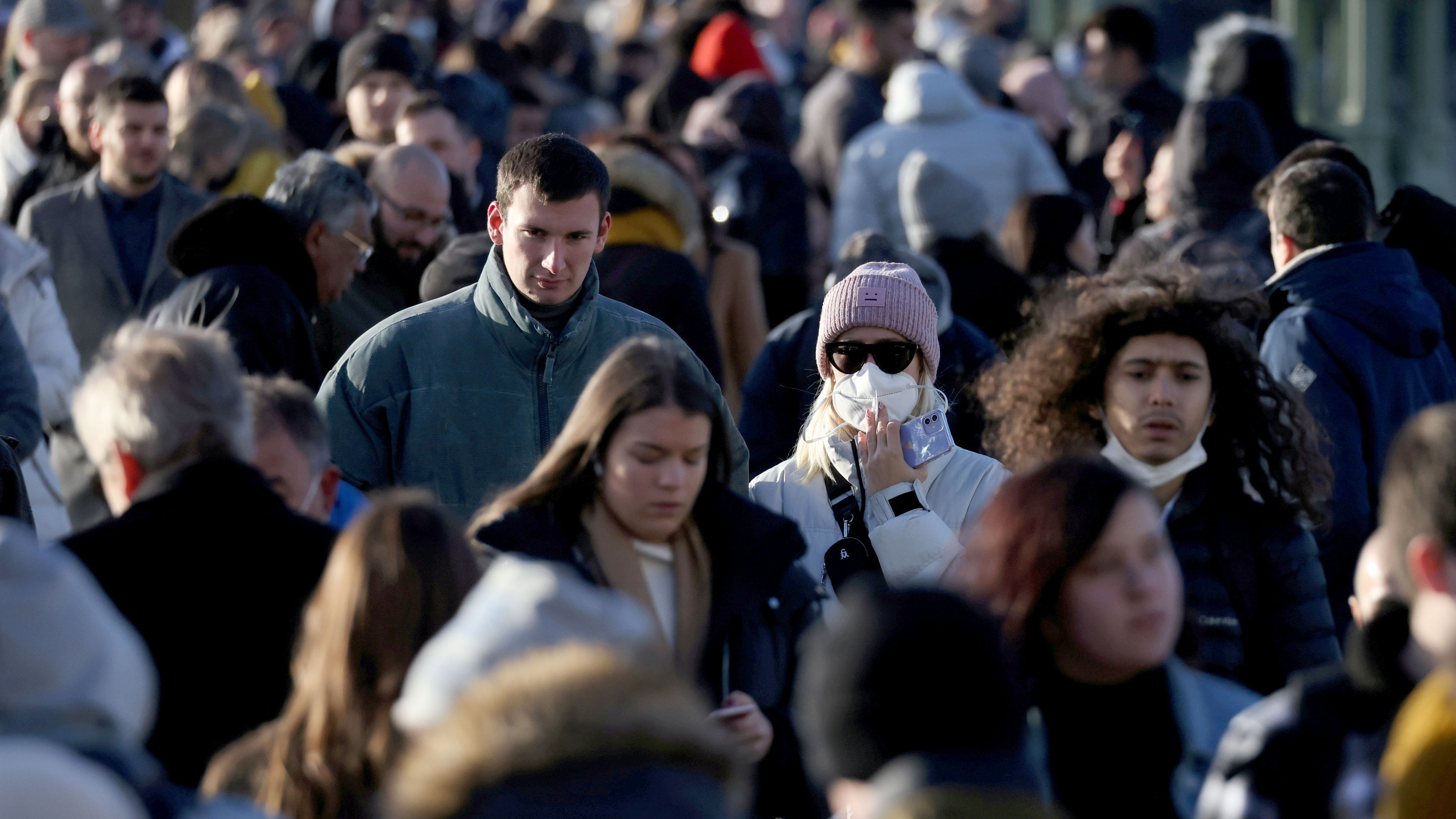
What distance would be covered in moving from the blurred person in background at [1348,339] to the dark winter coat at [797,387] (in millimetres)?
929

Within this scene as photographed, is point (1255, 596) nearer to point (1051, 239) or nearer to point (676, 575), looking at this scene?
point (676, 575)

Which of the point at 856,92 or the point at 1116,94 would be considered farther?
the point at 856,92

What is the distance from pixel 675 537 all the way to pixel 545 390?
1.14m

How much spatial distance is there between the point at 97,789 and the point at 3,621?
42 cm

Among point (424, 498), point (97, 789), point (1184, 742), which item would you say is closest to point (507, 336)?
point (424, 498)

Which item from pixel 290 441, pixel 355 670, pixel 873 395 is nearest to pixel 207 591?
pixel 355 670

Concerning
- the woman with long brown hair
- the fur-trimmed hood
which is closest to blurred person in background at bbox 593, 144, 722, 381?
the woman with long brown hair

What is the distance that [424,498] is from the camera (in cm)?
300

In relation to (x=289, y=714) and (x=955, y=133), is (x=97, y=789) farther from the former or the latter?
(x=955, y=133)

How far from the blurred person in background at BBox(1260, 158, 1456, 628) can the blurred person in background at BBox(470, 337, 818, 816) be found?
8.21 ft

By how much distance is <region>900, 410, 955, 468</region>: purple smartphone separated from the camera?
4.43 metres

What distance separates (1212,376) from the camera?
4402 millimetres

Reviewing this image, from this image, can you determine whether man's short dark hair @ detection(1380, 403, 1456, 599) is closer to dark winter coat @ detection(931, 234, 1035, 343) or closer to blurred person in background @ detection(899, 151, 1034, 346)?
blurred person in background @ detection(899, 151, 1034, 346)

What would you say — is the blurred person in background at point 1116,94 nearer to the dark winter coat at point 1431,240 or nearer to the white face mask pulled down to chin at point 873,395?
the dark winter coat at point 1431,240
